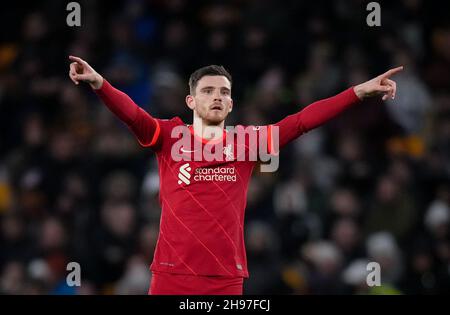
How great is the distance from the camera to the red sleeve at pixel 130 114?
6438 millimetres

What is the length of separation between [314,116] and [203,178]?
75cm

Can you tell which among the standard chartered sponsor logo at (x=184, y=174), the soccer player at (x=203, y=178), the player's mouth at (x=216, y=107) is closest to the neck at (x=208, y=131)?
the soccer player at (x=203, y=178)

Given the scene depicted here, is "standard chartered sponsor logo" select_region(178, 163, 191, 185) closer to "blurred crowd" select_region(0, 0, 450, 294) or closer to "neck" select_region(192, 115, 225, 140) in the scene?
"neck" select_region(192, 115, 225, 140)

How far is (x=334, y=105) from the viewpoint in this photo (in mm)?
6570

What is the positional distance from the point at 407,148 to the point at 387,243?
4.78 ft

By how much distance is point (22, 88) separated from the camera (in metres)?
12.8

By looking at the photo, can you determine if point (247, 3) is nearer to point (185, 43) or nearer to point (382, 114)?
point (185, 43)

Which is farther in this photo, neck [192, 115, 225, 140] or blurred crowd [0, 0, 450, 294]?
blurred crowd [0, 0, 450, 294]

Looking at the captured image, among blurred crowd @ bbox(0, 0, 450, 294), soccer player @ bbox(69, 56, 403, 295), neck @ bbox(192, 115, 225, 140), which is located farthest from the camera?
blurred crowd @ bbox(0, 0, 450, 294)

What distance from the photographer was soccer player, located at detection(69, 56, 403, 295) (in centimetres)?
645

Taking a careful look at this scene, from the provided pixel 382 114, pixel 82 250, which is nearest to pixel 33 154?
pixel 82 250

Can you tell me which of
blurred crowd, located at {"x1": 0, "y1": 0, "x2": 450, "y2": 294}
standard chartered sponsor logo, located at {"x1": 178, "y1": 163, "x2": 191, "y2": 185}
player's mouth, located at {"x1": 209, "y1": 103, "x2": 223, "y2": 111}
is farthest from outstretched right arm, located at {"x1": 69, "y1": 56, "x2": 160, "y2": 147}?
blurred crowd, located at {"x1": 0, "y1": 0, "x2": 450, "y2": 294}

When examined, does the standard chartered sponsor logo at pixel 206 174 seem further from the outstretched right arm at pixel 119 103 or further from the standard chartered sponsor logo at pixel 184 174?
the outstretched right arm at pixel 119 103

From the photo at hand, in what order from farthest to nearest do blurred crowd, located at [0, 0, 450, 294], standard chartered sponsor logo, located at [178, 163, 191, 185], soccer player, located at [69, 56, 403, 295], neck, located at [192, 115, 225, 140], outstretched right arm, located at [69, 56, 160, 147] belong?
blurred crowd, located at [0, 0, 450, 294], neck, located at [192, 115, 225, 140], standard chartered sponsor logo, located at [178, 163, 191, 185], soccer player, located at [69, 56, 403, 295], outstretched right arm, located at [69, 56, 160, 147]
